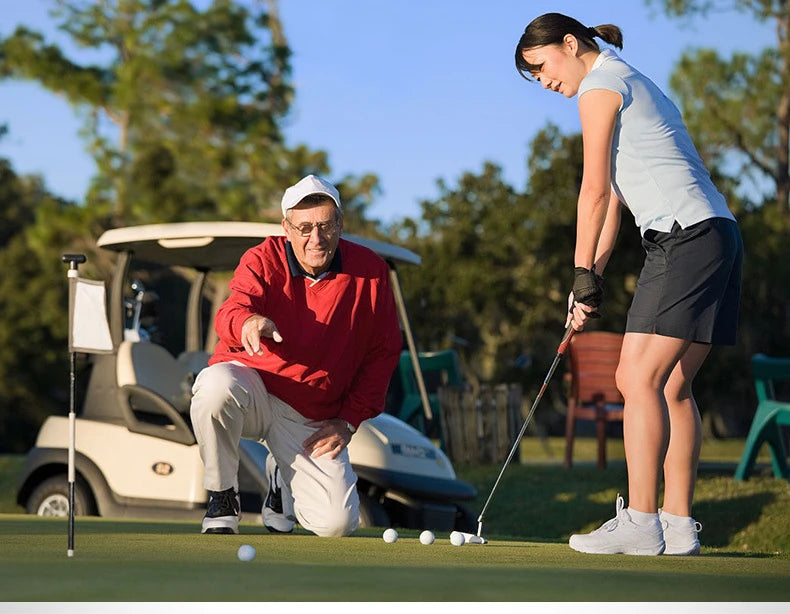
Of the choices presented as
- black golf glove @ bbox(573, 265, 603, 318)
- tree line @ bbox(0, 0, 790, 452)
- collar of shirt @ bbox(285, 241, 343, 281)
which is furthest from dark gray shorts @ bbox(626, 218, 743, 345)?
tree line @ bbox(0, 0, 790, 452)

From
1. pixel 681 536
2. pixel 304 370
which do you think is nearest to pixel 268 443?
pixel 304 370

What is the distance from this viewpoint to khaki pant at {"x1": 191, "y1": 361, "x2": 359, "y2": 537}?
19.2 ft

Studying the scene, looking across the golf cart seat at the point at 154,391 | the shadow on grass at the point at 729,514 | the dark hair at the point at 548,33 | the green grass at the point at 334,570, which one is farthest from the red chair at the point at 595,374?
the dark hair at the point at 548,33

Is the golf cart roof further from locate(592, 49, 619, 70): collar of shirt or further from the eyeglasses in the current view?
locate(592, 49, 619, 70): collar of shirt

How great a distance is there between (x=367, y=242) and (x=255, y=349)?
3.62 metres

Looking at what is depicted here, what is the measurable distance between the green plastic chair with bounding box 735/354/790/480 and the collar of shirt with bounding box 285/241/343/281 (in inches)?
255

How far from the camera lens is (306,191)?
5797 millimetres

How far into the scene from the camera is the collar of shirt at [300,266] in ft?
19.4

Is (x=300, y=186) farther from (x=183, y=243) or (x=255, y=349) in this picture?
(x=183, y=243)

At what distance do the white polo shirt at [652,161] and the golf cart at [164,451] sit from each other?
11.1 feet

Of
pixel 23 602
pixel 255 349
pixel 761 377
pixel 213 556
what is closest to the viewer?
pixel 23 602

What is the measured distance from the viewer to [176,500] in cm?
827

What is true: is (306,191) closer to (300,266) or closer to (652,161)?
(300,266)

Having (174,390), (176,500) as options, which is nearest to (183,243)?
(174,390)
